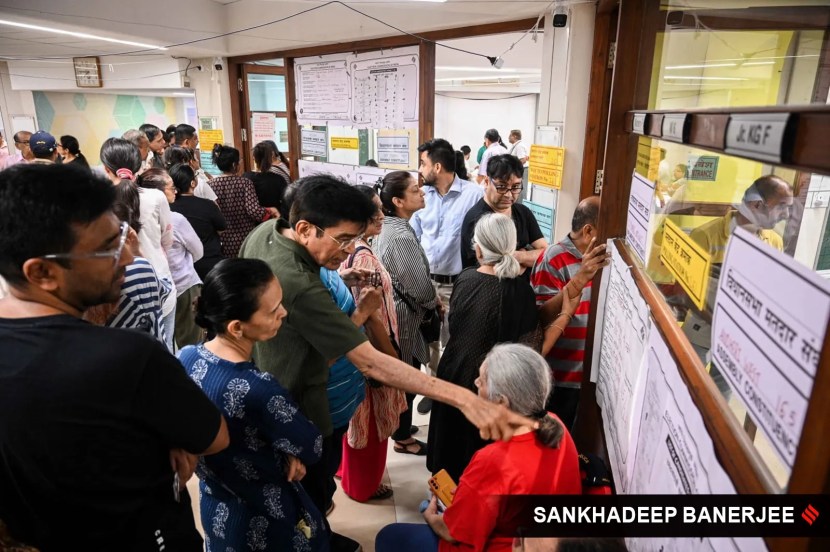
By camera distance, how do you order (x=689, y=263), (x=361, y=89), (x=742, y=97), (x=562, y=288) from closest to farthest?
(x=689, y=263) < (x=562, y=288) < (x=742, y=97) < (x=361, y=89)

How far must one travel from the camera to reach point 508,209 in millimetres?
2697

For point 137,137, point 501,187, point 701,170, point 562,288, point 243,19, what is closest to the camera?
point 562,288

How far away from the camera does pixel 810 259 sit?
9.80 feet

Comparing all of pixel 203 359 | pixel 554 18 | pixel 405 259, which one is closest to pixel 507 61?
pixel 554 18

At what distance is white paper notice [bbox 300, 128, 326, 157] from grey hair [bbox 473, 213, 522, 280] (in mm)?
3253

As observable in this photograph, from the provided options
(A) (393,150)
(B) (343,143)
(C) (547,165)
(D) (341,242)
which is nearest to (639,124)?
(D) (341,242)

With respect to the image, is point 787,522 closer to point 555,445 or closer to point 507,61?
point 555,445

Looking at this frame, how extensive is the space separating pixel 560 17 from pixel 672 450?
8.45 ft

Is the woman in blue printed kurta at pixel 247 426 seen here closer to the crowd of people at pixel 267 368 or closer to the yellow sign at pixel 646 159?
the crowd of people at pixel 267 368

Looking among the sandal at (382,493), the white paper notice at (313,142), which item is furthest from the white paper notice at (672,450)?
the white paper notice at (313,142)

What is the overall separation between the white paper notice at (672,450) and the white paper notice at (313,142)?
4.17 meters

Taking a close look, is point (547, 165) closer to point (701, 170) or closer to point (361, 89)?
point (701, 170)

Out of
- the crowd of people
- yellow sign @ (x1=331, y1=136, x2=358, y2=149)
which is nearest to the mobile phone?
the crowd of people

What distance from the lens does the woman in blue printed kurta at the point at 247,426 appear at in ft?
4.07
